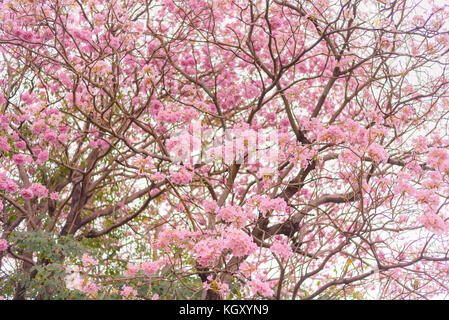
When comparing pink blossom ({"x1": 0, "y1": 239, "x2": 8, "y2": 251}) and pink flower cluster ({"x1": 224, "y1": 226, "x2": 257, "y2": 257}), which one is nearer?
pink flower cluster ({"x1": 224, "y1": 226, "x2": 257, "y2": 257})

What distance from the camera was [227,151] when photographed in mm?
4254

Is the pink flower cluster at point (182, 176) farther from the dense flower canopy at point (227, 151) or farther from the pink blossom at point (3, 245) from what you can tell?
the pink blossom at point (3, 245)

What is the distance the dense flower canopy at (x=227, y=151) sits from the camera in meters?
4.03

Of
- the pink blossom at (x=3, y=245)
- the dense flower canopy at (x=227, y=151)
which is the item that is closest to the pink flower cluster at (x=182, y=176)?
the dense flower canopy at (x=227, y=151)

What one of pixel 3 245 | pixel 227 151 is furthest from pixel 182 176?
pixel 3 245

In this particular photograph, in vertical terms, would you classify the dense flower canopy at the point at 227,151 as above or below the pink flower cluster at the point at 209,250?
above

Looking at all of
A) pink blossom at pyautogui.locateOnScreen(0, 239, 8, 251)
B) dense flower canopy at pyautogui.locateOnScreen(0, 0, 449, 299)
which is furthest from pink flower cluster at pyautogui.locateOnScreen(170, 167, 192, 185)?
pink blossom at pyautogui.locateOnScreen(0, 239, 8, 251)

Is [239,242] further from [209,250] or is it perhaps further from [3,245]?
[3,245]

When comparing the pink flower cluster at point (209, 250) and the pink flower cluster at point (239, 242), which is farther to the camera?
the pink flower cluster at point (209, 250)

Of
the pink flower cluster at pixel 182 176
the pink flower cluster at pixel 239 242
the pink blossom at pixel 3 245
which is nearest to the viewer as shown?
the pink flower cluster at pixel 239 242

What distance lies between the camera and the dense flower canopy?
403 cm

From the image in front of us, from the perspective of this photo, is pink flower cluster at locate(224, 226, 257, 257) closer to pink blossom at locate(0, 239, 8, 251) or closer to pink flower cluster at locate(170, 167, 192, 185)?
pink flower cluster at locate(170, 167, 192, 185)

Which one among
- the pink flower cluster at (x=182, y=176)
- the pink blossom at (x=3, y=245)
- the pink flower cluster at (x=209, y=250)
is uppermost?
the pink blossom at (x=3, y=245)
